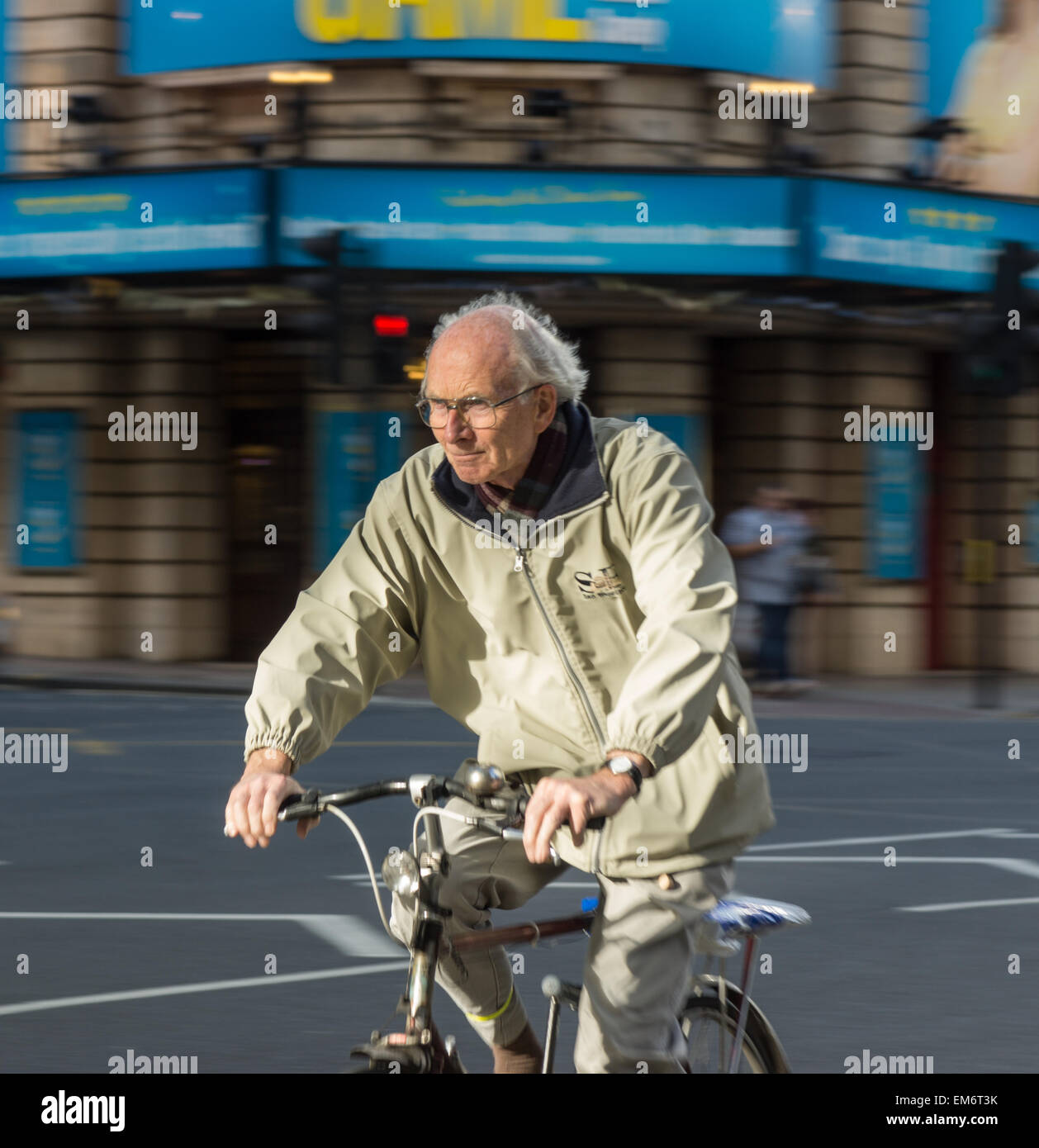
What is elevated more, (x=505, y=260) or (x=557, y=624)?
(x=505, y=260)

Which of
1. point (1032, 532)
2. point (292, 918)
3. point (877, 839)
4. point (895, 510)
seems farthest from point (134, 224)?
point (292, 918)

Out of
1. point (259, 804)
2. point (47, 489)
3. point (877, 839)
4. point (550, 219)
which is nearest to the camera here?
point (259, 804)

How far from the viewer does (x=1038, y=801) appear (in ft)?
35.2

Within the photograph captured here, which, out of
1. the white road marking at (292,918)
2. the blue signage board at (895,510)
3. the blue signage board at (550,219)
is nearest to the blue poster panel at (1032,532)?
the blue signage board at (895,510)

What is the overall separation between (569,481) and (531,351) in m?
0.22

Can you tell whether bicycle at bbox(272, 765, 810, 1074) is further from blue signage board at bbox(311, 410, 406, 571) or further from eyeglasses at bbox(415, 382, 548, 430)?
blue signage board at bbox(311, 410, 406, 571)

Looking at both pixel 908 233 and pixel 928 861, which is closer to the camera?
pixel 928 861

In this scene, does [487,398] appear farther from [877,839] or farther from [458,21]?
[458,21]

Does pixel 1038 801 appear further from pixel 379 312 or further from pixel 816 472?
pixel 816 472

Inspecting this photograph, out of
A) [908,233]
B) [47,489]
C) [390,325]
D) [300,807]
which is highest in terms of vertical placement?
[908,233]

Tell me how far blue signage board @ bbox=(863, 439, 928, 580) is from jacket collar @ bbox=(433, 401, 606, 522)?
1764cm

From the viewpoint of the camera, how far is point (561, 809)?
2.74 meters
